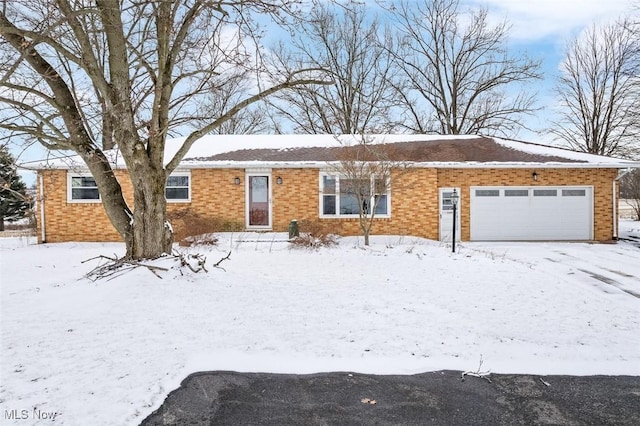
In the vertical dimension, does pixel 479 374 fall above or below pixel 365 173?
below

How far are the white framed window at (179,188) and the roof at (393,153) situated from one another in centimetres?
54

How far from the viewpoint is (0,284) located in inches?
257

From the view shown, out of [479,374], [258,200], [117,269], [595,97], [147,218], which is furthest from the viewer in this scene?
[595,97]

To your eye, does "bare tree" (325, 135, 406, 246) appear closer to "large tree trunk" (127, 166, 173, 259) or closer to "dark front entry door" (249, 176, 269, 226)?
"dark front entry door" (249, 176, 269, 226)

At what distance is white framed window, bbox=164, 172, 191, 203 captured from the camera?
13.8m

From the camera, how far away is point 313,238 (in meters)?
11.2

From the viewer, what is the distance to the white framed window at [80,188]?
13.8 meters

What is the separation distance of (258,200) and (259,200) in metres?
0.04

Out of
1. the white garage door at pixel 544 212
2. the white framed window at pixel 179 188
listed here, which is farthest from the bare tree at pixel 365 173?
the white framed window at pixel 179 188

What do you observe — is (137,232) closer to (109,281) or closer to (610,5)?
(109,281)

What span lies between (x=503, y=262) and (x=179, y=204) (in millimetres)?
10640

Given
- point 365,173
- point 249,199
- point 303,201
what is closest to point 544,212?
point 365,173

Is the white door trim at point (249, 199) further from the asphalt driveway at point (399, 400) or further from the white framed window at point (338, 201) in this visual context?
the asphalt driveway at point (399, 400)

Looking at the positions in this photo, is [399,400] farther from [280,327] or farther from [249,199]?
[249,199]
